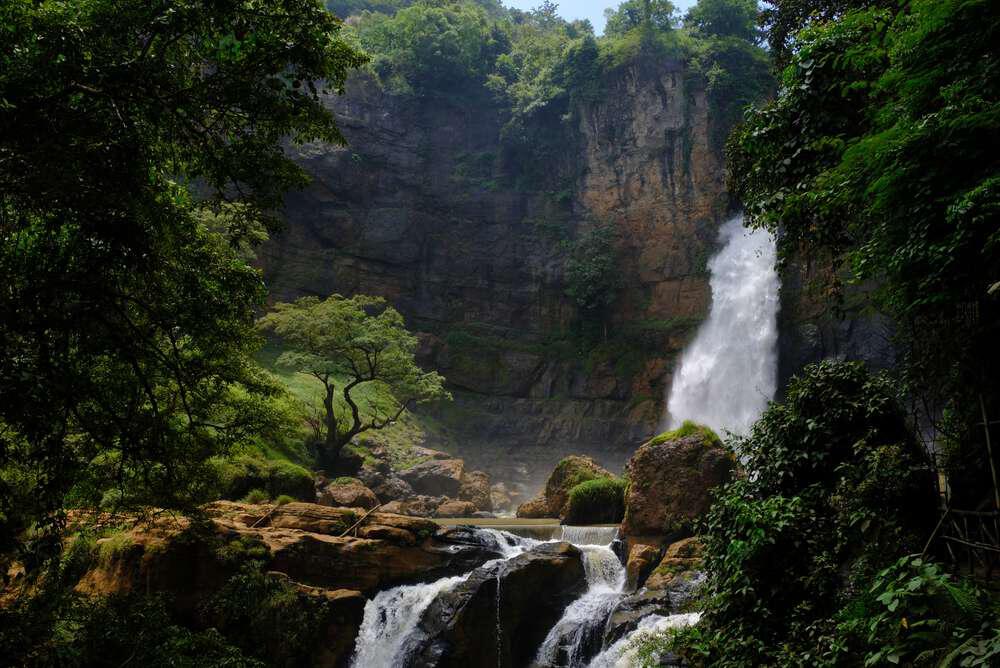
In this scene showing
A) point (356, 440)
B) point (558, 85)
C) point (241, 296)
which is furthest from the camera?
point (558, 85)

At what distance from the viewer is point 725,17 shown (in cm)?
3722

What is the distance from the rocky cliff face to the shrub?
1643cm

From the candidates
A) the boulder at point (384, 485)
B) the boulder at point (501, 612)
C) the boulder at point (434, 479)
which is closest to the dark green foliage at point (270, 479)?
the boulder at point (501, 612)

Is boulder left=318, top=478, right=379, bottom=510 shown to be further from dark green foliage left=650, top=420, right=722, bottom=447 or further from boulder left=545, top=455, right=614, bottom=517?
dark green foliage left=650, top=420, right=722, bottom=447

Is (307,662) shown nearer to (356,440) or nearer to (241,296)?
(241,296)

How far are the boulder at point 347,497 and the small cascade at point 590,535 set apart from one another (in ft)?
16.4

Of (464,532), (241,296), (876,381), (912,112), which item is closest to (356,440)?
(464,532)

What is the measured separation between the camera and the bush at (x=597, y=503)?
16.6m

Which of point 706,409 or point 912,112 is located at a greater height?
point 706,409

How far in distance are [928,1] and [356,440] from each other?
921 inches

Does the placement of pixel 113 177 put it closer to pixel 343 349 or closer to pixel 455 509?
pixel 343 349

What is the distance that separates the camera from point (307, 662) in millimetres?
9898

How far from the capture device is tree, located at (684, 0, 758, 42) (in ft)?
122

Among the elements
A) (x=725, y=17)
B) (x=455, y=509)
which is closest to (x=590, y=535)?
(x=455, y=509)
